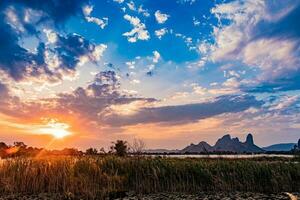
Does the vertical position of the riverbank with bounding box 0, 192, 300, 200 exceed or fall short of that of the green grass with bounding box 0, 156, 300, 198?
it falls short

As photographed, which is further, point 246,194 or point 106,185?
point 106,185

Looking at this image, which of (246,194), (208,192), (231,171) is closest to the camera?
(246,194)

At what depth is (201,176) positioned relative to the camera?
19.5 m

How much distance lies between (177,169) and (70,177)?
527 centimetres

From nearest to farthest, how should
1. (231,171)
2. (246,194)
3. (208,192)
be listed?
(246,194)
(208,192)
(231,171)

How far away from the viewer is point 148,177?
19625 mm

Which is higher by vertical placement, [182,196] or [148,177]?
[148,177]

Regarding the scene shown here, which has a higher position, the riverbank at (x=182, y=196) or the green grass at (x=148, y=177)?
the green grass at (x=148, y=177)

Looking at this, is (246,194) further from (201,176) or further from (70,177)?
(70,177)

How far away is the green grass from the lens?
61.4 ft

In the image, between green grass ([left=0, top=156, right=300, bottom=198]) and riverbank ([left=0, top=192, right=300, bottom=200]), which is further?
green grass ([left=0, top=156, right=300, bottom=198])

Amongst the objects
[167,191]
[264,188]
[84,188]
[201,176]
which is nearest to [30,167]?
[84,188]

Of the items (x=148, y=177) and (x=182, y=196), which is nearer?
(x=182, y=196)

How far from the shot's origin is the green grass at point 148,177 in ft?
61.4
